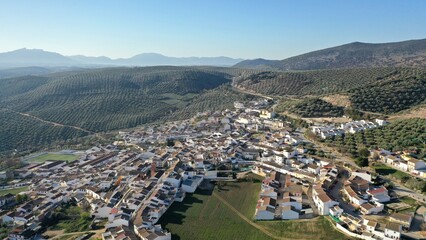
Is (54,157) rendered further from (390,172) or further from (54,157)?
(390,172)

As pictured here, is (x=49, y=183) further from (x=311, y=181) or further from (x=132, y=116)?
(x=132, y=116)

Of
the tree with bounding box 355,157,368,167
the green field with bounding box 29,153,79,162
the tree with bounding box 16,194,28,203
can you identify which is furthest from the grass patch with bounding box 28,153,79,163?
the tree with bounding box 355,157,368,167

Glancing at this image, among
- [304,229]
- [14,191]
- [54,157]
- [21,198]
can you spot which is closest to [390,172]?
[304,229]

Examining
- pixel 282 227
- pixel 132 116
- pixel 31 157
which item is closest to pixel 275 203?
pixel 282 227

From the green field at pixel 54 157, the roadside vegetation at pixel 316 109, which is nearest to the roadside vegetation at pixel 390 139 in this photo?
the roadside vegetation at pixel 316 109

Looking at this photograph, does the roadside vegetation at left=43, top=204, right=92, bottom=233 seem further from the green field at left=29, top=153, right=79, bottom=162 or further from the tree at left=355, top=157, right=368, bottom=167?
the tree at left=355, top=157, right=368, bottom=167
